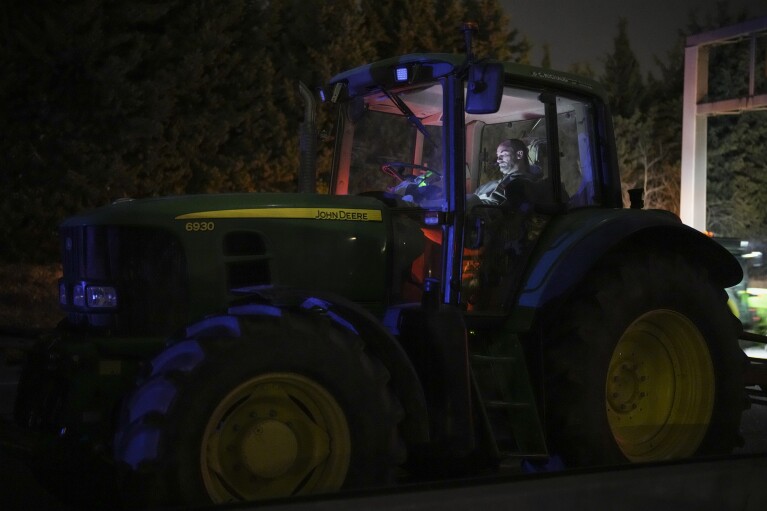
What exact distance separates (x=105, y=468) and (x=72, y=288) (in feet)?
3.24

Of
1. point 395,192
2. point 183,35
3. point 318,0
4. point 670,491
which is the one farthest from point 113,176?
point 670,491

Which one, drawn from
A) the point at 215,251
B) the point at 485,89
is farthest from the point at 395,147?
the point at 215,251

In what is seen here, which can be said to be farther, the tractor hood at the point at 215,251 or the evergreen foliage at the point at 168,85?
the evergreen foliage at the point at 168,85

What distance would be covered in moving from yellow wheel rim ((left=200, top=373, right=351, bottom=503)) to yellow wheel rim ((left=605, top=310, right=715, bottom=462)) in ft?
7.22

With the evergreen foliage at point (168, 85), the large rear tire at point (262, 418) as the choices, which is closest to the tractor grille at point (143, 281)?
the large rear tire at point (262, 418)

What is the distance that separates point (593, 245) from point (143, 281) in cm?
251

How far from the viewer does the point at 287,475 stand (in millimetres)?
4445

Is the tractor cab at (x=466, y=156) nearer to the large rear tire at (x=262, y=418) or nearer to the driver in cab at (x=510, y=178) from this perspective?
the driver in cab at (x=510, y=178)

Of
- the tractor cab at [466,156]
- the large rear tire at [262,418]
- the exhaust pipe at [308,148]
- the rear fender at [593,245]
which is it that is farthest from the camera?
the exhaust pipe at [308,148]

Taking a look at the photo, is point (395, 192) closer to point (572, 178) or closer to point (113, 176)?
point (572, 178)

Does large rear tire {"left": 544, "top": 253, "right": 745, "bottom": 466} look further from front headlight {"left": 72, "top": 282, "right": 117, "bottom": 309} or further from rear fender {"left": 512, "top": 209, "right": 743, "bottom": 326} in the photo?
front headlight {"left": 72, "top": 282, "right": 117, "bottom": 309}

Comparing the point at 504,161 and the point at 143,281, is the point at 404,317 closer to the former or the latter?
the point at 143,281

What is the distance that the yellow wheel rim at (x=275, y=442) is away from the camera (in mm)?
4277

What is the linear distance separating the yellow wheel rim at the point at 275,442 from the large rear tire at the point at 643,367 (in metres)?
1.58
